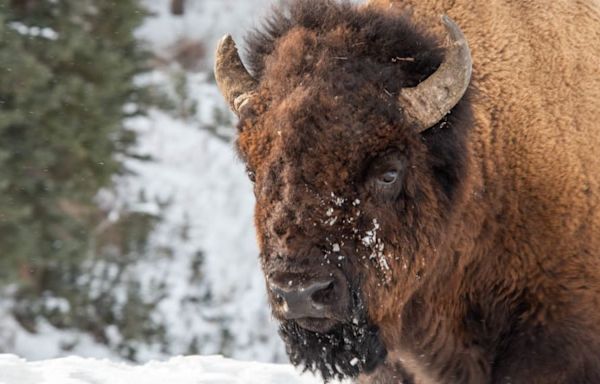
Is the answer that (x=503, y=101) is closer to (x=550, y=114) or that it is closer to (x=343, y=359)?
(x=550, y=114)

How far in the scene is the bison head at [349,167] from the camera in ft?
12.3

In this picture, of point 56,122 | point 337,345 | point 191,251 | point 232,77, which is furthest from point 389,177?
point 191,251

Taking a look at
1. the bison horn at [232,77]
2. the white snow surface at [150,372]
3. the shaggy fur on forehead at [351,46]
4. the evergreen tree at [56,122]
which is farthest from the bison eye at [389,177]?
the evergreen tree at [56,122]

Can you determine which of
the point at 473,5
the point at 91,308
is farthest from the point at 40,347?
the point at 473,5

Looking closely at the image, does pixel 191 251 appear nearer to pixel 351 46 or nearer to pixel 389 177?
pixel 351 46

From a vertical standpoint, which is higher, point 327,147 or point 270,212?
point 327,147

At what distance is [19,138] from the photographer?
440 inches

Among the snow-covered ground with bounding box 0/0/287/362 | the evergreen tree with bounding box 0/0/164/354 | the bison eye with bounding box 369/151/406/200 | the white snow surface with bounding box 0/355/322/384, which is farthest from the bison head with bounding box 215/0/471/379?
the snow-covered ground with bounding box 0/0/287/362

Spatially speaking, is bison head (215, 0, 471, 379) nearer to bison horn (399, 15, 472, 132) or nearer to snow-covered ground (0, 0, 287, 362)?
bison horn (399, 15, 472, 132)

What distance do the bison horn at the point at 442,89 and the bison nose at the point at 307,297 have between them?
0.85 metres

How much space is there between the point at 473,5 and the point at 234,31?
51.2ft

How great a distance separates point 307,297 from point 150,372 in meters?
3.06

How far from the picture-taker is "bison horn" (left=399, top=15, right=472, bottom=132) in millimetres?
4039

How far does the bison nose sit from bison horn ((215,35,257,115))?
3.42 ft
